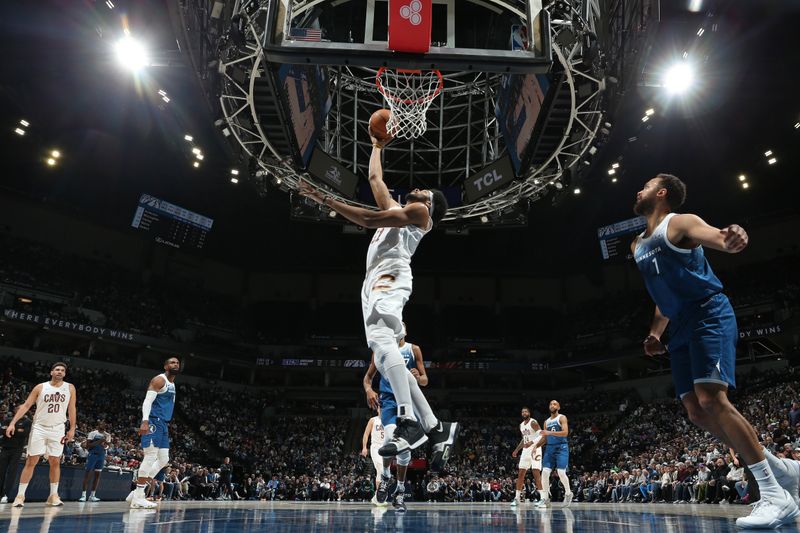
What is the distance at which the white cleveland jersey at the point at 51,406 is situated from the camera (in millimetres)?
7621

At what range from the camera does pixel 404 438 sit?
4125mm

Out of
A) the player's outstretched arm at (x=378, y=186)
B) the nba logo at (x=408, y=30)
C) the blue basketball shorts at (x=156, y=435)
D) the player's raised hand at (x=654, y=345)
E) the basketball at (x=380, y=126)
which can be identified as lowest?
the blue basketball shorts at (x=156, y=435)

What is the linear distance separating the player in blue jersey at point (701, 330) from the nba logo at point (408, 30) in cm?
464

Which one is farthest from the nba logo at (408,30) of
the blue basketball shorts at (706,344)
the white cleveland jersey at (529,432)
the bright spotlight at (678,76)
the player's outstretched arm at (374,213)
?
the bright spotlight at (678,76)

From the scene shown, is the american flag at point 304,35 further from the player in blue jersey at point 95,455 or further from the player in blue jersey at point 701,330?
the player in blue jersey at point 95,455

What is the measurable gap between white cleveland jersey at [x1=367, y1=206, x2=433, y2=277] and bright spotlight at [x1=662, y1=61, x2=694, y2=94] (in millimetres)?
11980

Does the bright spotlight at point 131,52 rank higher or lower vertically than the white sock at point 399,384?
higher

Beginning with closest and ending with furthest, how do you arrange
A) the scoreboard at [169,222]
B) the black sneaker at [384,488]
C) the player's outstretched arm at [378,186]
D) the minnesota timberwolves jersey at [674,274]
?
the minnesota timberwolves jersey at [674,274] < the player's outstretched arm at [378,186] < the black sneaker at [384,488] < the scoreboard at [169,222]

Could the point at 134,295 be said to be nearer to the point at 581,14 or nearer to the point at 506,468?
the point at 506,468

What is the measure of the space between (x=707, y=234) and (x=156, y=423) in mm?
7104

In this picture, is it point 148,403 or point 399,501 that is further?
point 148,403

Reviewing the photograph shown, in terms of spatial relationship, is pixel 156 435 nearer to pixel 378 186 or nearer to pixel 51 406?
pixel 51 406

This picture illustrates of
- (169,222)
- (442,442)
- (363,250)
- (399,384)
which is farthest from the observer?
(363,250)

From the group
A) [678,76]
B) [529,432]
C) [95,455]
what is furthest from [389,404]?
[678,76]
